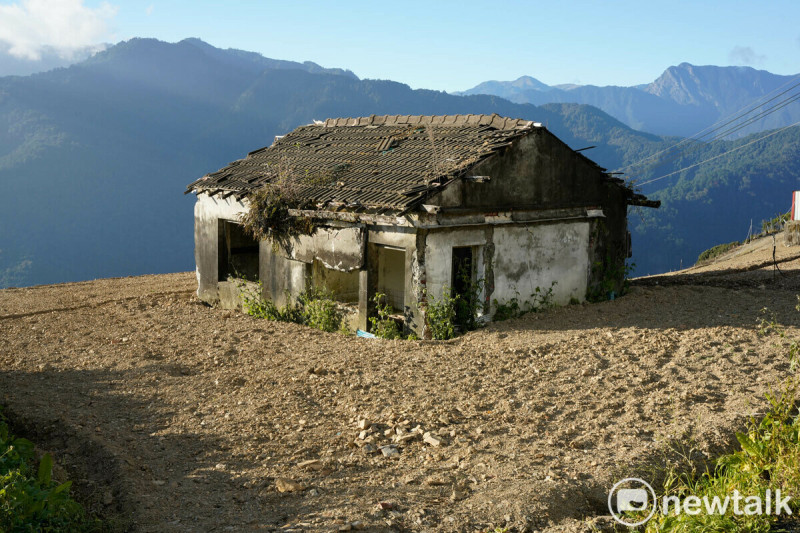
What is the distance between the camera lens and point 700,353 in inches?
387

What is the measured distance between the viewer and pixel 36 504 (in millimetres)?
4980

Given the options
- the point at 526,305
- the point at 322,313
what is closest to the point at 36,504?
the point at 322,313

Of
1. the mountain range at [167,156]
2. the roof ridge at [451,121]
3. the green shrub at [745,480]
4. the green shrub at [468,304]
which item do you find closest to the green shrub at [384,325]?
the green shrub at [468,304]

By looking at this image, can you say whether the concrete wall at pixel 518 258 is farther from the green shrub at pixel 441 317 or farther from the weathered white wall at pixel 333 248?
the weathered white wall at pixel 333 248

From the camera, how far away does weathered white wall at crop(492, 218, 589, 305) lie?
12203mm

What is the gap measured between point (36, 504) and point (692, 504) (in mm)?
5209

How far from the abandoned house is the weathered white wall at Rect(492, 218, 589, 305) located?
3cm

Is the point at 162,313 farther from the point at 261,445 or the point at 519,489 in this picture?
the point at 519,489

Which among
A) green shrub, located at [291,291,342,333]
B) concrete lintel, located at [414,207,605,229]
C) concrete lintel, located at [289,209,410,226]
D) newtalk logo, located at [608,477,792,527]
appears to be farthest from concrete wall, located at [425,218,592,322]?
newtalk logo, located at [608,477,792,527]

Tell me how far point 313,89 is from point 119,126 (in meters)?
42.9

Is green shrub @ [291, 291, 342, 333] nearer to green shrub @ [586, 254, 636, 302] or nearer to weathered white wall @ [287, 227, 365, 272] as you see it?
weathered white wall @ [287, 227, 365, 272]

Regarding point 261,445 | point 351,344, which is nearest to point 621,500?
point 261,445

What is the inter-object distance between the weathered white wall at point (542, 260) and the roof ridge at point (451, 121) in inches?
80.9

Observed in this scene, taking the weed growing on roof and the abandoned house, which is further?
the weed growing on roof
